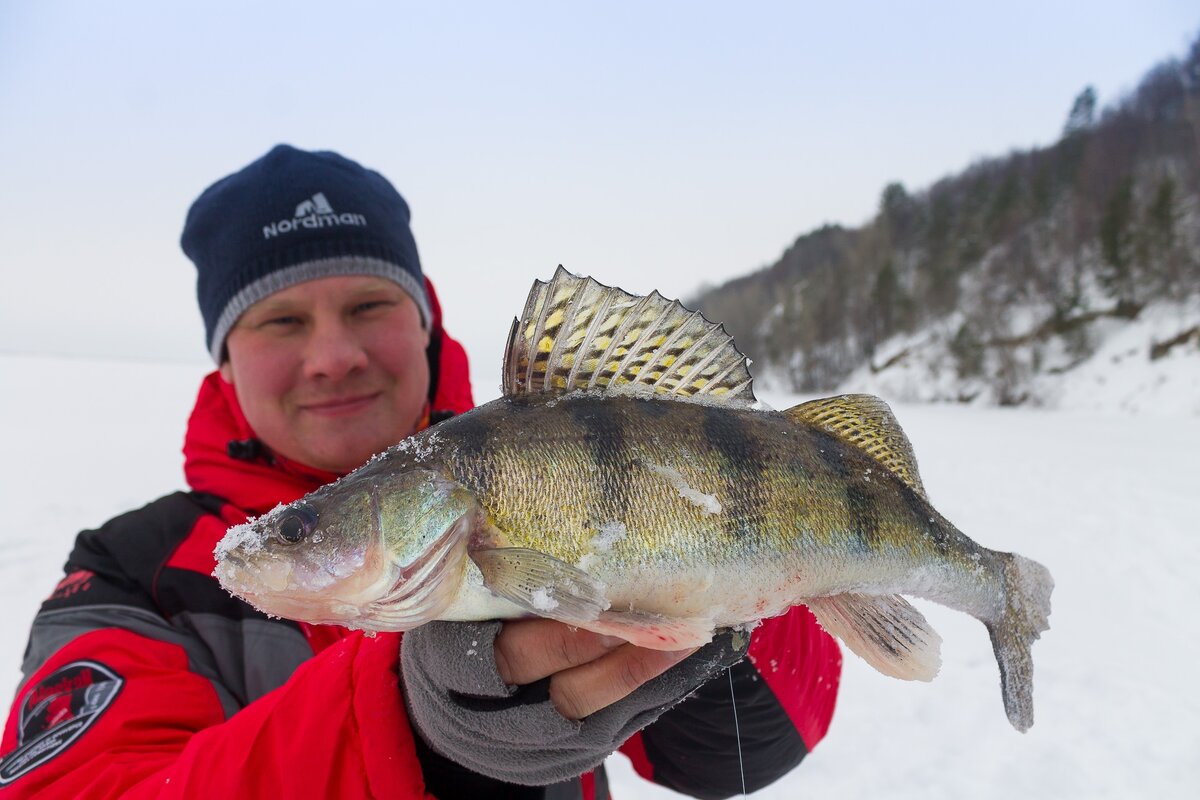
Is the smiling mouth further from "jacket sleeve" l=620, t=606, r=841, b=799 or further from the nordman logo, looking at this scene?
"jacket sleeve" l=620, t=606, r=841, b=799

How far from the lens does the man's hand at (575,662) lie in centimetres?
140

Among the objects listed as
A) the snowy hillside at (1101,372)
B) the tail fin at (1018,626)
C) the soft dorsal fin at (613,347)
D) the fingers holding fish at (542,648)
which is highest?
the soft dorsal fin at (613,347)

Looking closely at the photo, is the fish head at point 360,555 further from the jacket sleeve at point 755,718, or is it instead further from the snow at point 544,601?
the jacket sleeve at point 755,718

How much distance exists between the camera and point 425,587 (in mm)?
1379

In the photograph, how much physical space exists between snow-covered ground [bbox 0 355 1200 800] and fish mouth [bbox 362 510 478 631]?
3.00m

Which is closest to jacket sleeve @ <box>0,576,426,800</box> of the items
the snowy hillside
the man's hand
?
the man's hand

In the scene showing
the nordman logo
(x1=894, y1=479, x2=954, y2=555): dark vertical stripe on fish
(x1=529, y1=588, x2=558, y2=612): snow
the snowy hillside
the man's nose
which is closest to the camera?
(x1=529, y1=588, x2=558, y2=612): snow

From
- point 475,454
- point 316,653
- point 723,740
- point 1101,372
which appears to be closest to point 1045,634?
point 723,740

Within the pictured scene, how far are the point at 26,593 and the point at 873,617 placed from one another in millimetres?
8110

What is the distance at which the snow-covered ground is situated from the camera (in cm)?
364

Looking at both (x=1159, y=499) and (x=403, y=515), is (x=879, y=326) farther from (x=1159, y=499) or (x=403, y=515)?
(x=403, y=515)

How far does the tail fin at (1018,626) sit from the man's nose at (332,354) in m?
2.30

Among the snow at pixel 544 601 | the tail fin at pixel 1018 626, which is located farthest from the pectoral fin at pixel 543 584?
the tail fin at pixel 1018 626

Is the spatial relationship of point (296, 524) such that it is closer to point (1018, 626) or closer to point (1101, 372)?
point (1018, 626)
